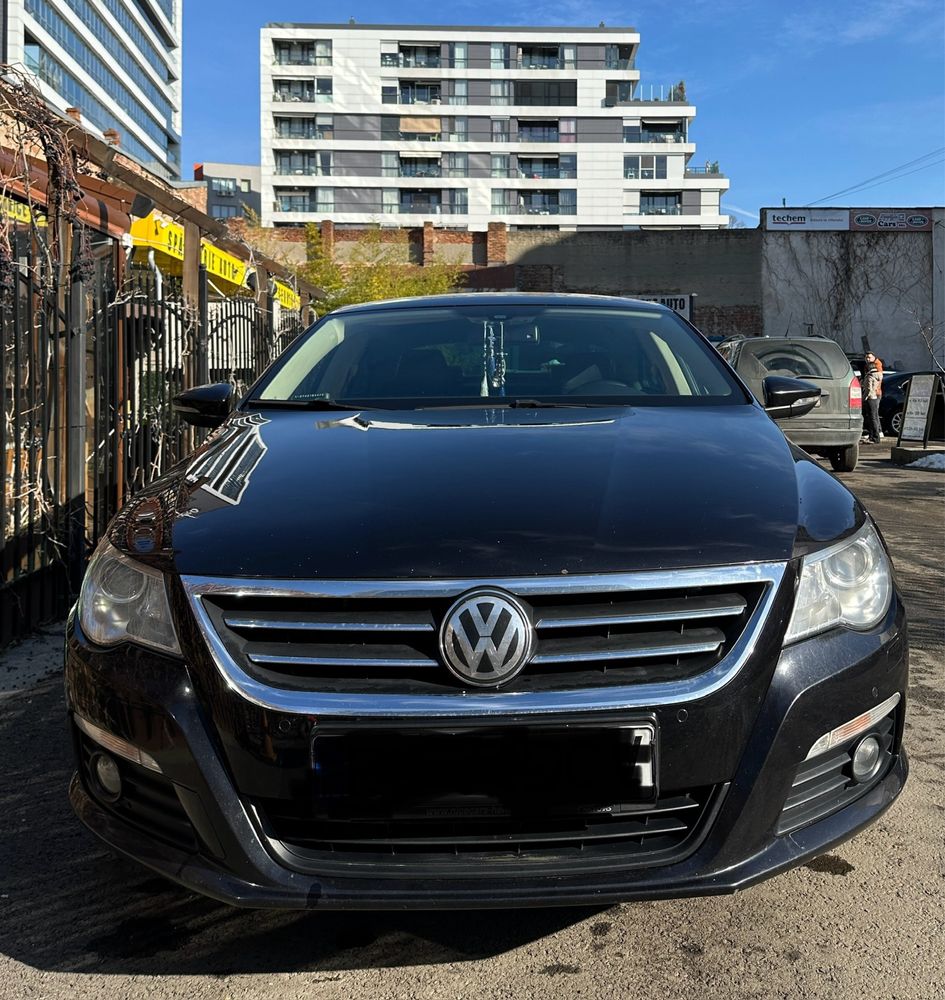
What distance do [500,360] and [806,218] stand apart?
131ft

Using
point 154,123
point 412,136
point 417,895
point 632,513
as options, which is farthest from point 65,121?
point 154,123

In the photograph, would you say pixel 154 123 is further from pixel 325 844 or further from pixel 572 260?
pixel 325 844

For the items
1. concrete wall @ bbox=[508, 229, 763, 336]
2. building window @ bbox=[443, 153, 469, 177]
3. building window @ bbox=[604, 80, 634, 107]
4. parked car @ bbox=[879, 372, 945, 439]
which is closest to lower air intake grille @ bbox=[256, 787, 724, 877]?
parked car @ bbox=[879, 372, 945, 439]

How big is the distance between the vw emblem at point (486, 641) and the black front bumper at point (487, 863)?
273 mm

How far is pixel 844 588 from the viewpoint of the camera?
2062 mm

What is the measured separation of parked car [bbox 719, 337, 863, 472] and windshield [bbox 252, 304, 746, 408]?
792cm

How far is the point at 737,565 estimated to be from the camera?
1927mm

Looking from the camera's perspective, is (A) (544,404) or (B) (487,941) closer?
(B) (487,941)

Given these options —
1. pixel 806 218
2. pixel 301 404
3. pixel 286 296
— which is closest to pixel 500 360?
pixel 301 404

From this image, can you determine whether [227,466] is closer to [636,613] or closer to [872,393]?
[636,613]

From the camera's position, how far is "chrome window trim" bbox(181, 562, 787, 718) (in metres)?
1.81

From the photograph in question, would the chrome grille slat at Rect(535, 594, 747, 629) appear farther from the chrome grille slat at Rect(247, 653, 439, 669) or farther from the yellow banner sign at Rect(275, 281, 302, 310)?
the yellow banner sign at Rect(275, 281, 302, 310)

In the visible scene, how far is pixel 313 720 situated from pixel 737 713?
0.77 metres

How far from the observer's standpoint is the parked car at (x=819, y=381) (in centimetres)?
1155
